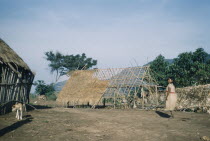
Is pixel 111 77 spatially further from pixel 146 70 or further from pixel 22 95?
pixel 22 95

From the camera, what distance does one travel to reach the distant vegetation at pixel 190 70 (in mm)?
21844

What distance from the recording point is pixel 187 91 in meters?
15.9

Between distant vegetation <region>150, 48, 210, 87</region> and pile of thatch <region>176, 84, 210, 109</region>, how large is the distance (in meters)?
6.46

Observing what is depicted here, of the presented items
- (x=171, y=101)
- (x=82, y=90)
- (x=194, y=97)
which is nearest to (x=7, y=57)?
(x=82, y=90)

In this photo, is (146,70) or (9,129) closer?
(9,129)

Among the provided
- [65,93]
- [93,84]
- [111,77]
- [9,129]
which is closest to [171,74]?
[111,77]

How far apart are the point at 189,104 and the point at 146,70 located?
4.89m

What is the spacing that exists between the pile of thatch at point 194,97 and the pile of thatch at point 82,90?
24.4ft

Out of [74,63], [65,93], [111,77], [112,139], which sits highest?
[74,63]

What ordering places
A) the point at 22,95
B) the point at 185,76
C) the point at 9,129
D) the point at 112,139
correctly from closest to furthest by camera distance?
1. the point at 112,139
2. the point at 9,129
3. the point at 22,95
4. the point at 185,76

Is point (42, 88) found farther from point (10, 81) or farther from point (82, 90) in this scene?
point (10, 81)

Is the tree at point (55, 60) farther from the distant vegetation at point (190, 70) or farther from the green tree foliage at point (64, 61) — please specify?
the distant vegetation at point (190, 70)

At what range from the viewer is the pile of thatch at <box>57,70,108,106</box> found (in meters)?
17.5

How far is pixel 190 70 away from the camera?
74.3ft
